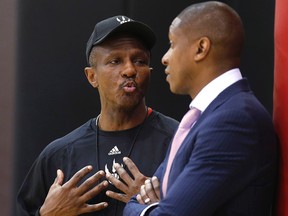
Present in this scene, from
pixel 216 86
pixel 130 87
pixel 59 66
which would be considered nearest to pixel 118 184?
pixel 130 87

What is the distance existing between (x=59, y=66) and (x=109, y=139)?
96cm

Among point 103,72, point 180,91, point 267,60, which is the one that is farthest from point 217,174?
point 267,60

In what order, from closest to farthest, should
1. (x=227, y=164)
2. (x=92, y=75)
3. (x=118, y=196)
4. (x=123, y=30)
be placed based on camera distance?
(x=227, y=164), (x=118, y=196), (x=123, y=30), (x=92, y=75)

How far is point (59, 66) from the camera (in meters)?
3.29

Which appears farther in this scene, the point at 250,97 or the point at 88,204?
the point at 88,204

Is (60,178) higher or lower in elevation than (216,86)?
lower

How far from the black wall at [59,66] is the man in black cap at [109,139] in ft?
2.60

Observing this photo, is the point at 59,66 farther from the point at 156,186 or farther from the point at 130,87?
the point at 156,186

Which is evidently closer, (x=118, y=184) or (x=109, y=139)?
(x=118, y=184)

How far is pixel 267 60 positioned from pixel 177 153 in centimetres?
150

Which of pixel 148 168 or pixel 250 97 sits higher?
pixel 250 97

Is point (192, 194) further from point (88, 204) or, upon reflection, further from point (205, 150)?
point (88, 204)

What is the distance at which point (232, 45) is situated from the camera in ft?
5.59

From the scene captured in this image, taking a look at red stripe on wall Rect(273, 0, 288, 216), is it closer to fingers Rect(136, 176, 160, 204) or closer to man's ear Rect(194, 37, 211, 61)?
man's ear Rect(194, 37, 211, 61)
